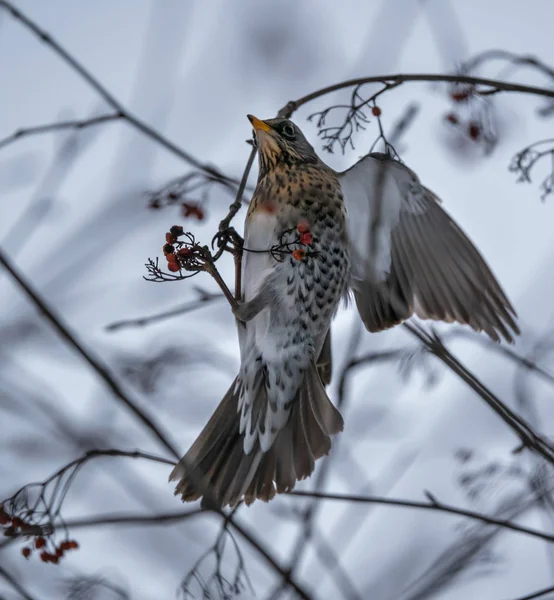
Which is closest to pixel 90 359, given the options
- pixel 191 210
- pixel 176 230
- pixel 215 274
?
pixel 176 230

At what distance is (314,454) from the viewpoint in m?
3.59

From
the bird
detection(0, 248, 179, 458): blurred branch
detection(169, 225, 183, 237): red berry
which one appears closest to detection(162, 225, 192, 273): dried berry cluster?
detection(169, 225, 183, 237): red berry

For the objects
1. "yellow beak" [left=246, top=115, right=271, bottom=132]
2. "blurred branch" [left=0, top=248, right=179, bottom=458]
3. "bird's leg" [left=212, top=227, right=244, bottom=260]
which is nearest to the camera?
"blurred branch" [left=0, top=248, right=179, bottom=458]

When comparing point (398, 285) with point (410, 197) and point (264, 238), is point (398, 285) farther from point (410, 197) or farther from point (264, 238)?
point (264, 238)

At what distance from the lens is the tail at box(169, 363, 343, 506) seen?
3.47 meters

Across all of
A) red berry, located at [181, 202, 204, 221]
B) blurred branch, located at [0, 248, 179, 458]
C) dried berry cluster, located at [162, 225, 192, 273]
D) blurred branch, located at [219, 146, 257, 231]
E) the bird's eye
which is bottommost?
blurred branch, located at [0, 248, 179, 458]

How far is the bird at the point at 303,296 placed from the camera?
3592 mm

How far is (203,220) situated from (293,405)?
960 millimetres

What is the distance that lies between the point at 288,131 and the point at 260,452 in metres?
1.69

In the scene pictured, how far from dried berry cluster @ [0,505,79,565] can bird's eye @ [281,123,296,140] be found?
7.54ft

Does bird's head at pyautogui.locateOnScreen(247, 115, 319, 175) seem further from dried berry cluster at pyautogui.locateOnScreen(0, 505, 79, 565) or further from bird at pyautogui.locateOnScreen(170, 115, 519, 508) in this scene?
dried berry cluster at pyautogui.locateOnScreen(0, 505, 79, 565)

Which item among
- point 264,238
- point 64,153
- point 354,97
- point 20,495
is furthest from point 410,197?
point 20,495

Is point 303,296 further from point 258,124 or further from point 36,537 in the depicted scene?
point 36,537

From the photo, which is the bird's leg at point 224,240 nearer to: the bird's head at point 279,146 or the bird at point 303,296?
the bird at point 303,296
